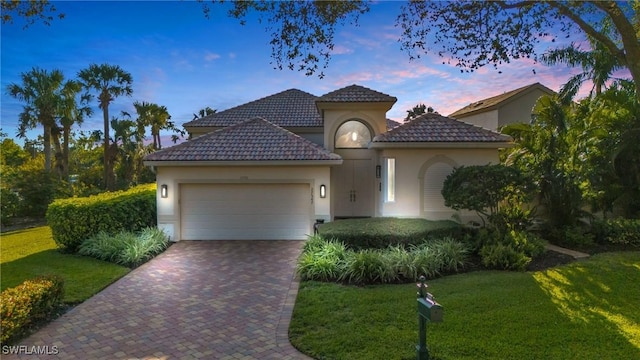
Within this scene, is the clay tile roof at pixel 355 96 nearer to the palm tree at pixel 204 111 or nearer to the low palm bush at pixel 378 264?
the low palm bush at pixel 378 264

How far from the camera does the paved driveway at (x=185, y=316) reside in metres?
5.04

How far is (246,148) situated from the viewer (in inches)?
501

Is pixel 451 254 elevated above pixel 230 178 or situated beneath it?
situated beneath

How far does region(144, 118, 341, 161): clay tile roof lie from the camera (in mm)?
12117

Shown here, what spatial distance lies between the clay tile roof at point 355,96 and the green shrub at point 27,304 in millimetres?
10792

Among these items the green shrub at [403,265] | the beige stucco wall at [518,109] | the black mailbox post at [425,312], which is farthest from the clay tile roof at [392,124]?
the black mailbox post at [425,312]

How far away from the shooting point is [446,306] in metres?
6.35

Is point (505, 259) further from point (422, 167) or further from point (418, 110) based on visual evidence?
point (418, 110)

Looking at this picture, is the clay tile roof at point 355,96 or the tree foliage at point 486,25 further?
A: the clay tile roof at point 355,96

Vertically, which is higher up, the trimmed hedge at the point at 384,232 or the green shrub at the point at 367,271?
the trimmed hedge at the point at 384,232

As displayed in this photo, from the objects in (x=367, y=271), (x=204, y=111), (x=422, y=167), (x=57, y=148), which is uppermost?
(x=204, y=111)

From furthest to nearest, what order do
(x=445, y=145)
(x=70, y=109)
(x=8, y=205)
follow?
(x=70, y=109), (x=8, y=205), (x=445, y=145)

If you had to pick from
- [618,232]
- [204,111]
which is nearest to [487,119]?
[618,232]

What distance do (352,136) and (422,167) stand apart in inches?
156
